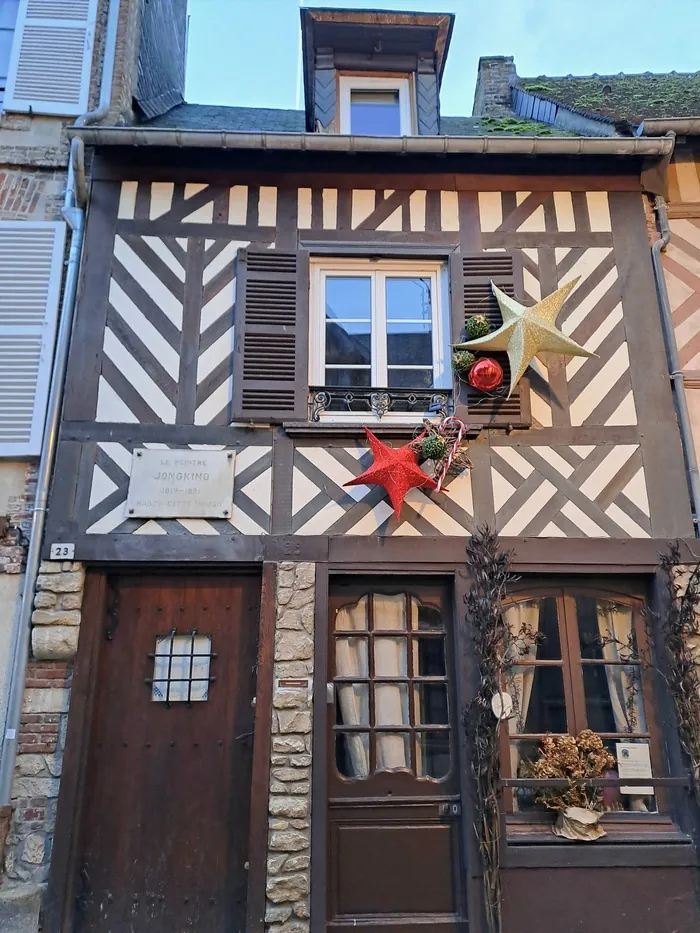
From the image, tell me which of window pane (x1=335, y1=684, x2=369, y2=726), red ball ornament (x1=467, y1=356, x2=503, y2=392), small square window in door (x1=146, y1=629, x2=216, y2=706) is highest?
red ball ornament (x1=467, y1=356, x2=503, y2=392)

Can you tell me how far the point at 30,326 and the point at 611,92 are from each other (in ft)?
19.6

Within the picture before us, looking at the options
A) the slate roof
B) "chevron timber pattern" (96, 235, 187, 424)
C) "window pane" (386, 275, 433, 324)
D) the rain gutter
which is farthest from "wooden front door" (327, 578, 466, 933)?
the slate roof

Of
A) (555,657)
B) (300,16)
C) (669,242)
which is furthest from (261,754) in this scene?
(300,16)

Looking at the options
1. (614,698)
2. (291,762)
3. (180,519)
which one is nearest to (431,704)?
(291,762)

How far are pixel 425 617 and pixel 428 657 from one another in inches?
10.4

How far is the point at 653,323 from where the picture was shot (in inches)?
204

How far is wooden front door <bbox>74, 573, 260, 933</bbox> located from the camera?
4164 millimetres

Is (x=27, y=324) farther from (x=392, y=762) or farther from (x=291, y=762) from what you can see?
(x=392, y=762)

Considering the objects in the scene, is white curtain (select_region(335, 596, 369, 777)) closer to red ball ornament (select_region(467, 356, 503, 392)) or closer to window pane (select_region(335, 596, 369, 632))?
window pane (select_region(335, 596, 369, 632))

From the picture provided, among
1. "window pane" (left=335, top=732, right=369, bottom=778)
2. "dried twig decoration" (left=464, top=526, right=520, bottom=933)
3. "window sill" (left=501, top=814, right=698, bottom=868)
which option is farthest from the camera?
"window pane" (left=335, top=732, right=369, bottom=778)

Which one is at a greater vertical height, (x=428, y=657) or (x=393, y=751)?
(x=428, y=657)

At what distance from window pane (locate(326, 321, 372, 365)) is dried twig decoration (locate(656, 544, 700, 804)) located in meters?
2.52

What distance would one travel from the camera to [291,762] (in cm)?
423

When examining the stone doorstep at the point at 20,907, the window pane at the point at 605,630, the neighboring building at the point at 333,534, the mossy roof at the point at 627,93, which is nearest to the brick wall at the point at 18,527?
the neighboring building at the point at 333,534
